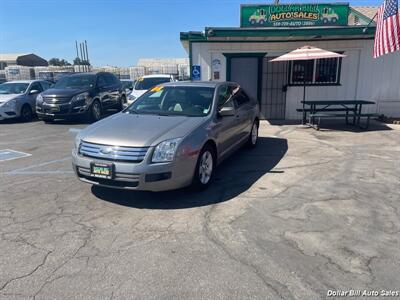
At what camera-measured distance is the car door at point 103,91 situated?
43.7ft

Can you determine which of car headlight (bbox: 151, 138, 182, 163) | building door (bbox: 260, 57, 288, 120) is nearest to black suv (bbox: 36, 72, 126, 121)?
building door (bbox: 260, 57, 288, 120)

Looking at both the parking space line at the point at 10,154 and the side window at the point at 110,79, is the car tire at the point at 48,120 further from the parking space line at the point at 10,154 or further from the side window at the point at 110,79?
the parking space line at the point at 10,154

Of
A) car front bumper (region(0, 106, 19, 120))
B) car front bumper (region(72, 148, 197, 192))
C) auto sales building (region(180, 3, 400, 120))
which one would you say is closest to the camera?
car front bumper (region(72, 148, 197, 192))

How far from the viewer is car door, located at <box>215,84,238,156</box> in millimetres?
5508

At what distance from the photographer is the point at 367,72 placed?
38.3ft

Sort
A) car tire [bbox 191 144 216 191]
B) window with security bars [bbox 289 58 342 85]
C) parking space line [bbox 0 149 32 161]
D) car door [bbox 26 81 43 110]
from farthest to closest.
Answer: car door [bbox 26 81 43 110] < window with security bars [bbox 289 58 342 85] < parking space line [bbox 0 149 32 161] < car tire [bbox 191 144 216 191]

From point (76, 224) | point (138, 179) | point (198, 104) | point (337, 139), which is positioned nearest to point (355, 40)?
point (337, 139)

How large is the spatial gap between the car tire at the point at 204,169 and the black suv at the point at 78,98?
8.50 metres

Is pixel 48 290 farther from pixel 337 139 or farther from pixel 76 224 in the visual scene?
pixel 337 139

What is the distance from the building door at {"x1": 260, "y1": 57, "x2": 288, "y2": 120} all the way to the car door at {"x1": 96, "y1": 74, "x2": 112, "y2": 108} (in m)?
6.21

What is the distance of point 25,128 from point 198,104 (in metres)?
8.50

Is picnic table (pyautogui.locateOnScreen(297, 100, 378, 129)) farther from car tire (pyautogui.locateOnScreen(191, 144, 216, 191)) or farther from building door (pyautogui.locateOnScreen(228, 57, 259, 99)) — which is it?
car tire (pyautogui.locateOnScreen(191, 144, 216, 191))

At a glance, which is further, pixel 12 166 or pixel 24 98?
pixel 24 98

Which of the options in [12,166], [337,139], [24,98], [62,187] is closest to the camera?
[62,187]
